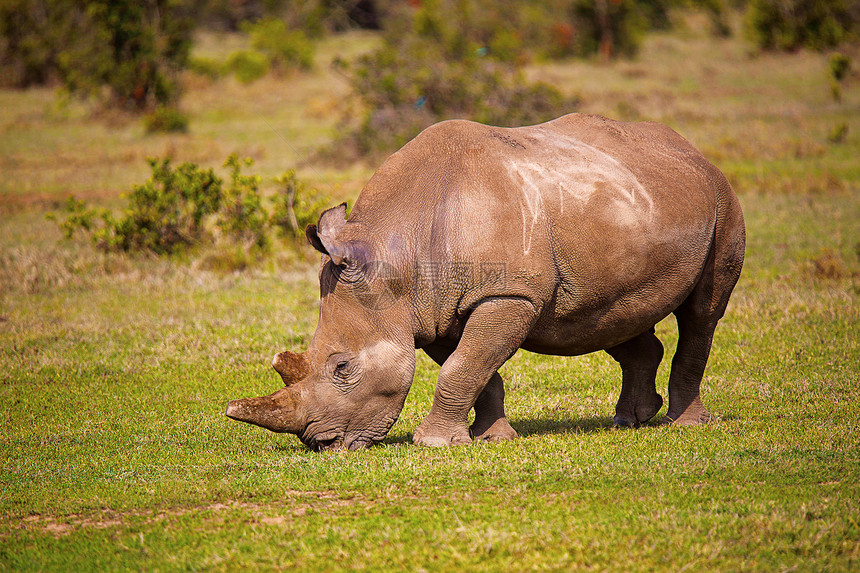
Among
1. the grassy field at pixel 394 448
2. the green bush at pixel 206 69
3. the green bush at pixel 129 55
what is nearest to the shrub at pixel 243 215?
the grassy field at pixel 394 448

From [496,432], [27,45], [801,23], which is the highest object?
[496,432]

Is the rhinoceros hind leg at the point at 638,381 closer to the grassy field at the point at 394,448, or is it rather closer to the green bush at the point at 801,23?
the grassy field at the point at 394,448

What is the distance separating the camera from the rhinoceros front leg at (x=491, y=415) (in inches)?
274

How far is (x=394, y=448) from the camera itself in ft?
21.7

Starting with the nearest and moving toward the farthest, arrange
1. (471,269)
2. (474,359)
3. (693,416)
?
(471,269), (474,359), (693,416)

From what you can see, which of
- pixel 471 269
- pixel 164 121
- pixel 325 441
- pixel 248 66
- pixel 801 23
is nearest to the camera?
pixel 471 269

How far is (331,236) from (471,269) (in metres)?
0.93

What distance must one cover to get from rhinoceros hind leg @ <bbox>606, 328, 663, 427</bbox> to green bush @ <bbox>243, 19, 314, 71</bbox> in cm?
2949

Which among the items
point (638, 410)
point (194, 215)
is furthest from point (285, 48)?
point (638, 410)

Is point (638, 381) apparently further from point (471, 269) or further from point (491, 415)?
point (471, 269)

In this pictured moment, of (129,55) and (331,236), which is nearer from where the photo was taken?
(331,236)

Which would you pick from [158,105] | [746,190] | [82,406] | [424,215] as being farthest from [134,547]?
[158,105]

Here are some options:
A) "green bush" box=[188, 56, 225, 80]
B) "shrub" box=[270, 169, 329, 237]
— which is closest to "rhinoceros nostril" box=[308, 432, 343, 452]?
"shrub" box=[270, 169, 329, 237]

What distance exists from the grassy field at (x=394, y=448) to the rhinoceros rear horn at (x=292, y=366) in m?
0.57
